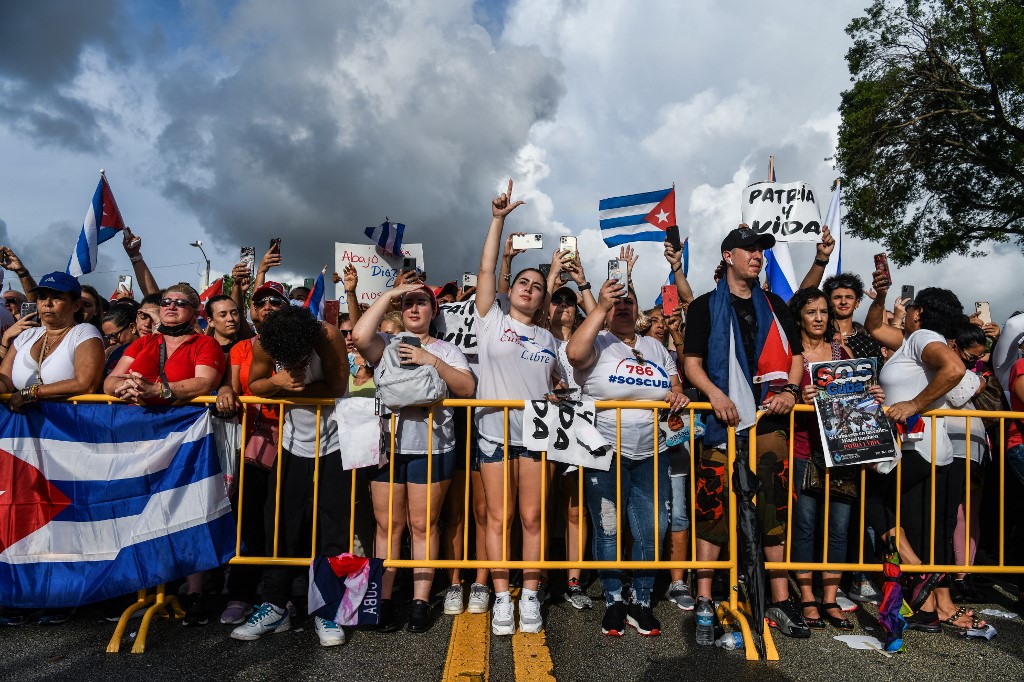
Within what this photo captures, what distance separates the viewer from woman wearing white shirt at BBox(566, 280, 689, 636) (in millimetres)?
4266

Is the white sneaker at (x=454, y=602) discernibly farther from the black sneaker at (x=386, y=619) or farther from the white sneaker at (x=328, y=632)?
the white sneaker at (x=328, y=632)

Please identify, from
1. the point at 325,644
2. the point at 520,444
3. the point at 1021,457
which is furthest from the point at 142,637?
the point at 1021,457

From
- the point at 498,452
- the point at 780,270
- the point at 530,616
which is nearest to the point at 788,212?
the point at 780,270

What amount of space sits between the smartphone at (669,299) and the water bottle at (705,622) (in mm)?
2535

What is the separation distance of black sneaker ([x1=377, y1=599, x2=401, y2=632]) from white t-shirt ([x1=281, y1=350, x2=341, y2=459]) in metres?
0.96

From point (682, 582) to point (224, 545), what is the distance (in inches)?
116

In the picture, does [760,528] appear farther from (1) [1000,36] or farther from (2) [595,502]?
(1) [1000,36]

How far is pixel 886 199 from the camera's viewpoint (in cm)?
1802

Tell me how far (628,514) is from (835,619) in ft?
4.67

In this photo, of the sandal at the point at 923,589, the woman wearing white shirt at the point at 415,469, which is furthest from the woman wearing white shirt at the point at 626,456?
the sandal at the point at 923,589

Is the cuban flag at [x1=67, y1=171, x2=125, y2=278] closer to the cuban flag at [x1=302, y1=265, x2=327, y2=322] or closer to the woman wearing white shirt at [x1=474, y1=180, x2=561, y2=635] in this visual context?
the cuban flag at [x1=302, y1=265, x2=327, y2=322]

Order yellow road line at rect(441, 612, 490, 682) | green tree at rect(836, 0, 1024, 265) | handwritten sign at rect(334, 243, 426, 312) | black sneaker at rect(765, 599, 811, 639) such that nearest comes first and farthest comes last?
yellow road line at rect(441, 612, 490, 682) → black sneaker at rect(765, 599, 811, 639) → handwritten sign at rect(334, 243, 426, 312) → green tree at rect(836, 0, 1024, 265)

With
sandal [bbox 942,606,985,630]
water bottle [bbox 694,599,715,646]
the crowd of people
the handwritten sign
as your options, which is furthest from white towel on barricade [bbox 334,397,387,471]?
the handwritten sign

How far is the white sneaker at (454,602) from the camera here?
176 inches
